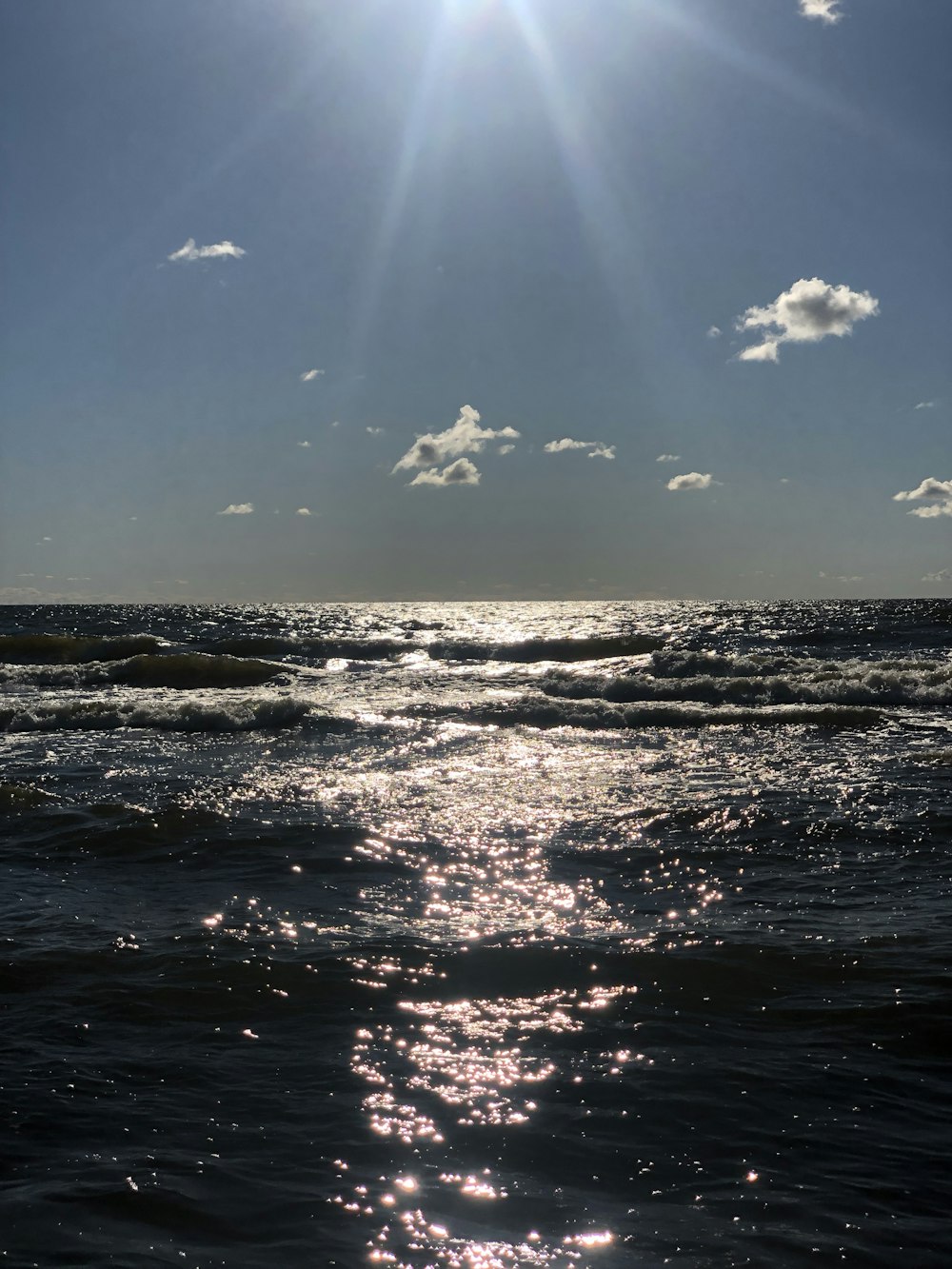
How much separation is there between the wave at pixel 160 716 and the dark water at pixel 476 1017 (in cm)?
499

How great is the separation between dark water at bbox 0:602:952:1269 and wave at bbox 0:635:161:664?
85.4 feet

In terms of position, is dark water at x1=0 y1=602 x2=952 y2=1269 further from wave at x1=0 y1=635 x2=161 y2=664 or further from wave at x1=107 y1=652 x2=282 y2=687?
wave at x1=0 y1=635 x2=161 y2=664

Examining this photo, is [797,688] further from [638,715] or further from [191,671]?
[191,671]

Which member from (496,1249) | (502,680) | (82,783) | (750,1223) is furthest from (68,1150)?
(502,680)

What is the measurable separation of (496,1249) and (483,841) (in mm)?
5613

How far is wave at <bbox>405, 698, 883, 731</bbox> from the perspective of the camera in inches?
701

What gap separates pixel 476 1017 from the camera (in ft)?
16.7

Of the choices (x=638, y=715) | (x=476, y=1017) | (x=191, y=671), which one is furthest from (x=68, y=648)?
(x=476, y=1017)

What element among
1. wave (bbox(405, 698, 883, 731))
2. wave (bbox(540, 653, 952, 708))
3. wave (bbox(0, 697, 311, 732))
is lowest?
wave (bbox(0, 697, 311, 732))

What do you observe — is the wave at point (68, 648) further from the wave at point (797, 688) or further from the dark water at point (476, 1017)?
the dark water at point (476, 1017)

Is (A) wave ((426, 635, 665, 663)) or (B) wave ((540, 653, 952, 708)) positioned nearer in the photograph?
(B) wave ((540, 653, 952, 708))

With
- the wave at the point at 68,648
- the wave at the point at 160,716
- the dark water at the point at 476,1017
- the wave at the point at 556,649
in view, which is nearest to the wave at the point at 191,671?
the wave at the point at 68,648

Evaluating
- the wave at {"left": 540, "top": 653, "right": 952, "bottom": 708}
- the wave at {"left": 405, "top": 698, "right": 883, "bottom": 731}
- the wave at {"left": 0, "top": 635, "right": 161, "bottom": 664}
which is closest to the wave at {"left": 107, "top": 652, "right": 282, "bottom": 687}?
the wave at {"left": 0, "top": 635, "right": 161, "bottom": 664}

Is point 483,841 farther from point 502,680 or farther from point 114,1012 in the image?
point 502,680
